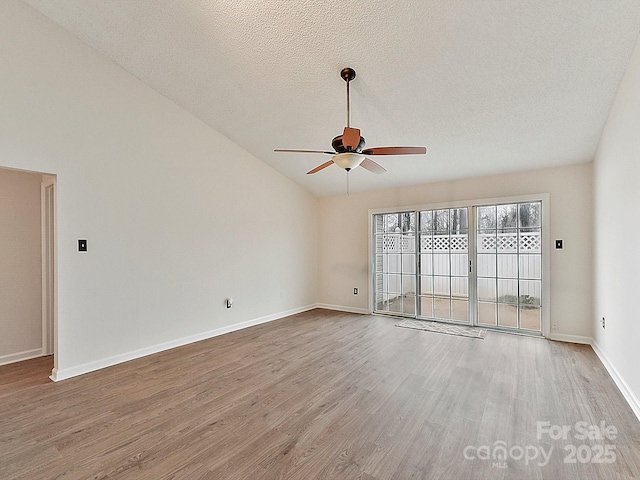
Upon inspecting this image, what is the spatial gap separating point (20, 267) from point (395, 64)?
4.74 meters

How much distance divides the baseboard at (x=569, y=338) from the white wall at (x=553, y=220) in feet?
0.04

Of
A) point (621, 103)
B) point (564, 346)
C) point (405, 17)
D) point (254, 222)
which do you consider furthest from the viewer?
point (254, 222)

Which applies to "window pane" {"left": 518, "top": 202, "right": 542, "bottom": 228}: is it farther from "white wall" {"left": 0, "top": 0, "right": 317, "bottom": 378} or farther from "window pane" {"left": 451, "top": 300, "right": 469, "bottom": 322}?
"white wall" {"left": 0, "top": 0, "right": 317, "bottom": 378}

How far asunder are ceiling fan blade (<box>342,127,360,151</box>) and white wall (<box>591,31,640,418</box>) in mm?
2065

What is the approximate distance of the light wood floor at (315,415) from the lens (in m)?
1.82

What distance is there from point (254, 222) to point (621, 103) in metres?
4.56

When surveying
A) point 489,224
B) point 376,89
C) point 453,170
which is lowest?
point 489,224

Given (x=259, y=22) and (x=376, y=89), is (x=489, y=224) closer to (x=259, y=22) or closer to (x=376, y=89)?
(x=376, y=89)

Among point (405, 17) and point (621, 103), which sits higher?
point (405, 17)

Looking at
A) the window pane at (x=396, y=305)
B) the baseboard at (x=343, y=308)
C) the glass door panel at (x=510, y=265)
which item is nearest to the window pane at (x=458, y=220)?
the glass door panel at (x=510, y=265)

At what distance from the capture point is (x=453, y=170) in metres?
4.73

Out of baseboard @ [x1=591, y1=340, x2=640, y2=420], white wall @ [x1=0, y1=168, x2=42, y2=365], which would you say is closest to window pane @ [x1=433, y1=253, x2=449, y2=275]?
baseboard @ [x1=591, y1=340, x2=640, y2=420]

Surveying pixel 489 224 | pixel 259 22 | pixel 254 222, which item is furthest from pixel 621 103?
pixel 254 222

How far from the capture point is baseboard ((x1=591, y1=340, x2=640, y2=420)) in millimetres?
2362
